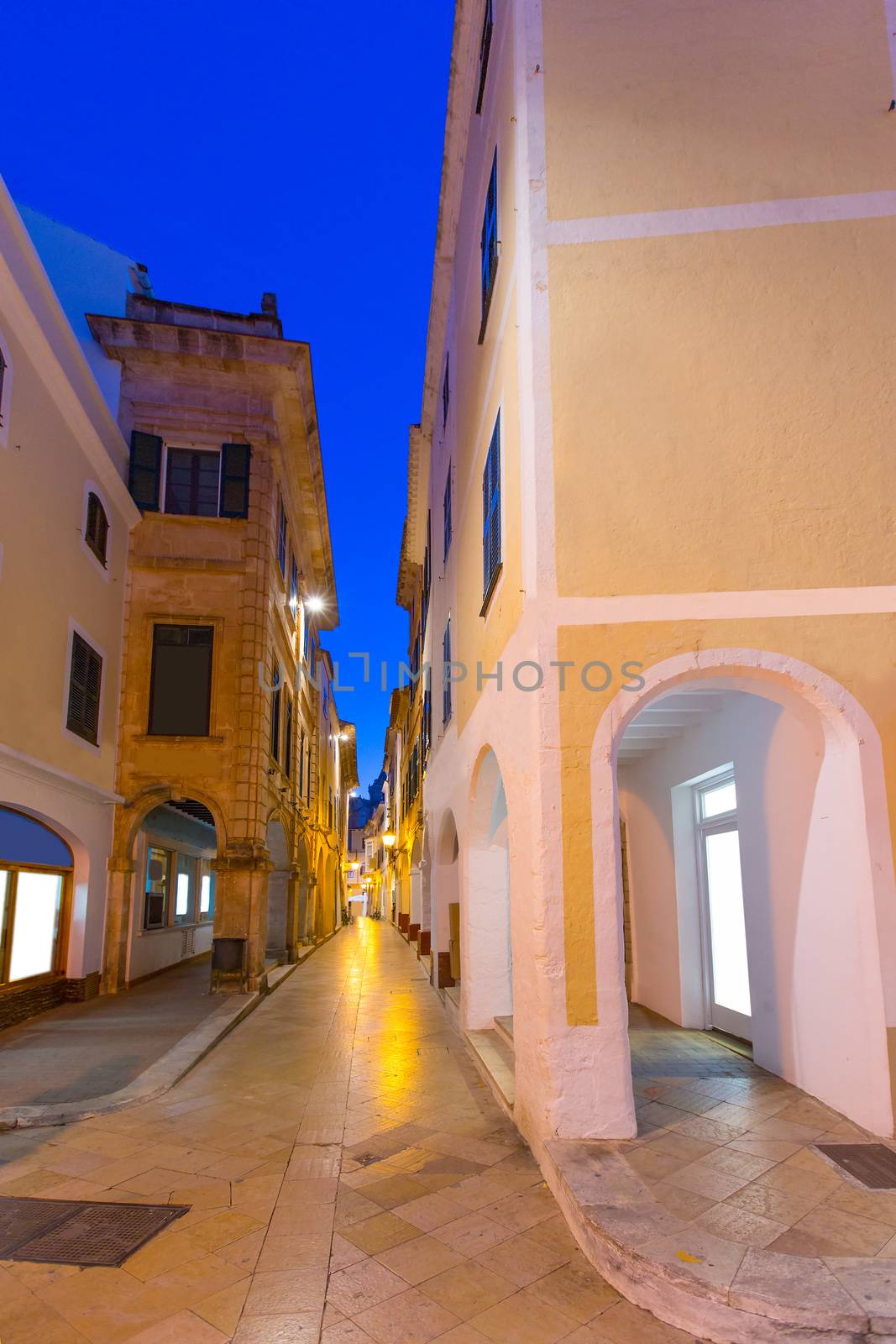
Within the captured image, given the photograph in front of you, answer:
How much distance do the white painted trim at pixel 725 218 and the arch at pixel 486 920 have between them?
530 centimetres

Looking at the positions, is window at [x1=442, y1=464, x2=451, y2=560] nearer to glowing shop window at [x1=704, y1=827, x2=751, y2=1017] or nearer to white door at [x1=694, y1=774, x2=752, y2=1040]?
white door at [x1=694, y1=774, x2=752, y2=1040]

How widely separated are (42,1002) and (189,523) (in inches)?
323

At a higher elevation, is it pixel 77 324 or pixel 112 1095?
pixel 77 324

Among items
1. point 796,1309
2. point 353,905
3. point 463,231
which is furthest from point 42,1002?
point 353,905

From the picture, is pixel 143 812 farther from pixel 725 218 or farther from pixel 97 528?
pixel 725 218

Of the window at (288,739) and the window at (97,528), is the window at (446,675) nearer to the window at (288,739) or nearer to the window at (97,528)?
the window at (97,528)

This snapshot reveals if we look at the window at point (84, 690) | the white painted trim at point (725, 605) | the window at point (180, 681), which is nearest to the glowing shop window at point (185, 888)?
the window at point (180, 681)

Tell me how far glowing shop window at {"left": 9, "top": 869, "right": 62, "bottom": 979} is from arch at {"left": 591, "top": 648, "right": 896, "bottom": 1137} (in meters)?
8.47

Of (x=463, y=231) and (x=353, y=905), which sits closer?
(x=463, y=231)

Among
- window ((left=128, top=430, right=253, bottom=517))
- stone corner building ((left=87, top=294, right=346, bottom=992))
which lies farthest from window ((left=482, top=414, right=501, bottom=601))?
window ((left=128, top=430, right=253, bottom=517))

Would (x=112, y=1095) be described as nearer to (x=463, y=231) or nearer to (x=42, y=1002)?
(x=42, y=1002)

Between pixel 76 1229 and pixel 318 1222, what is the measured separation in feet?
4.18

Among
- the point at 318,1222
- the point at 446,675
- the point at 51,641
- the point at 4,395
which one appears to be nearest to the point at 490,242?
the point at 4,395

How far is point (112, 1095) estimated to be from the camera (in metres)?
7.14
